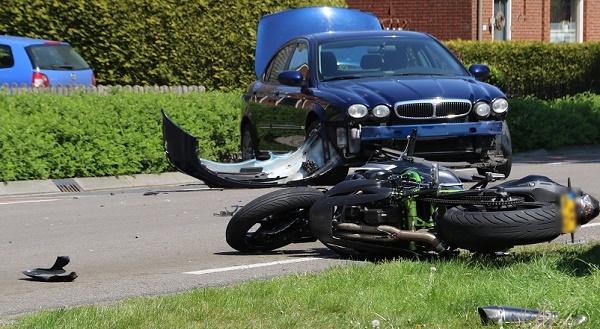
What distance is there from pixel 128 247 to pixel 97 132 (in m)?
6.91

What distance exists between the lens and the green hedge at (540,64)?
29.2 metres

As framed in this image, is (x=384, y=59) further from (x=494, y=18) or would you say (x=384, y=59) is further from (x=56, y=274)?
(x=494, y=18)

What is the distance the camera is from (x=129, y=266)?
9.05m

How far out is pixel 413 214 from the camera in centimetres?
812

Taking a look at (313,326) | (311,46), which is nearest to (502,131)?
(311,46)

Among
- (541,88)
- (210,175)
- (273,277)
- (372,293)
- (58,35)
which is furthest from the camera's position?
(541,88)

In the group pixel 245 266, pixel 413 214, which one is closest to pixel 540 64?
pixel 245 266

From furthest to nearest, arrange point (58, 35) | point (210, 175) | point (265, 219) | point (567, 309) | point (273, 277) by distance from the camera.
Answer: point (58, 35) → point (210, 175) → point (265, 219) → point (273, 277) → point (567, 309)

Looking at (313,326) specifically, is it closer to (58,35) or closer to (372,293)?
(372,293)

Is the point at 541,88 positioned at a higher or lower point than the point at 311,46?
lower

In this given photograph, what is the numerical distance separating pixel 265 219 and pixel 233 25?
49.0ft

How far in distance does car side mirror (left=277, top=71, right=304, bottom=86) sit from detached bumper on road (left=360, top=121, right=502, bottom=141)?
162cm

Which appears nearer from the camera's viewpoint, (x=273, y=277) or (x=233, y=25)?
(x=273, y=277)

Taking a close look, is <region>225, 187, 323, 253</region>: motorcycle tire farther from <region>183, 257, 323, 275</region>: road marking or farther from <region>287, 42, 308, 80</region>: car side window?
<region>287, 42, 308, 80</region>: car side window
